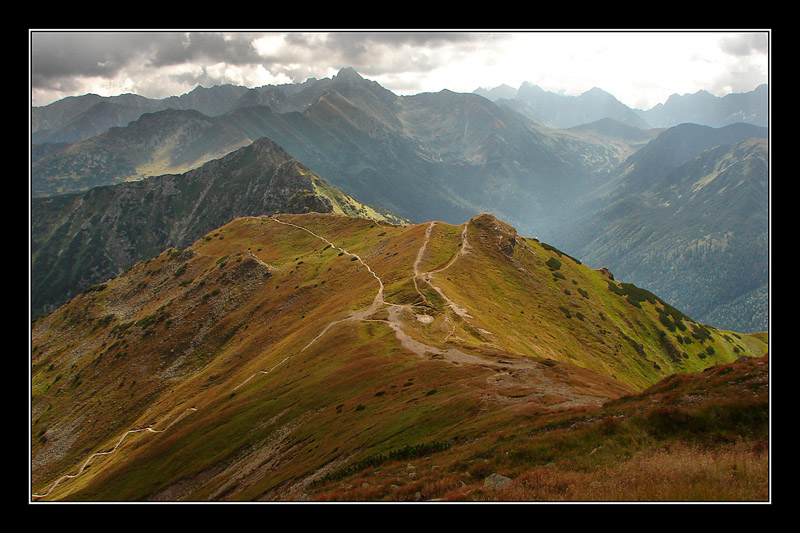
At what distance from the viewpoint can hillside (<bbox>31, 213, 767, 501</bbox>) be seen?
37.9m

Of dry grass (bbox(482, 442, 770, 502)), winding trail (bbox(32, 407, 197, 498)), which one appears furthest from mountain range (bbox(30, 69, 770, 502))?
winding trail (bbox(32, 407, 197, 498))

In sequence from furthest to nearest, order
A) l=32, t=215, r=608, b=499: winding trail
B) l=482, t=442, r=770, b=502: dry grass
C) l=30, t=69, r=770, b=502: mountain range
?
1. l=32, t=215, r=608, b=499: winding trail
2. l=30, t=69, r=770, b=502: mountain range
3. l=482, t=442, r=770, b=502: dry grass

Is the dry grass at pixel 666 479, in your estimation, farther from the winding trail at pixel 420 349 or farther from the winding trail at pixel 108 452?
the winding trail at pixel 108 452

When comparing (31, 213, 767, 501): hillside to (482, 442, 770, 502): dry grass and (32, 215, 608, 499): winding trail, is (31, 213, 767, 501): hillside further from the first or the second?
(482, 442, 770, 502): dry grass

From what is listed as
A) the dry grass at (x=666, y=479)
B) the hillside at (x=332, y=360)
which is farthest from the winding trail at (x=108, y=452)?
the dry grass at (x=666, y=479)

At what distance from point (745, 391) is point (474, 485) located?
52.2 feet

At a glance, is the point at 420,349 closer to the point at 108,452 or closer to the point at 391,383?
the point at 391,383

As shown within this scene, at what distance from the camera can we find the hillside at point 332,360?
3794 cm

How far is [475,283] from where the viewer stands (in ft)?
344

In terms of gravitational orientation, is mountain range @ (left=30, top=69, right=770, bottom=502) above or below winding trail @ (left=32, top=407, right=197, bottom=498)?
above

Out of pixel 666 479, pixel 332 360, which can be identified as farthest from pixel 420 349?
pixel 666 479

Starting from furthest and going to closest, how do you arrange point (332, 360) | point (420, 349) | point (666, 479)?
1. point (332, 360)
2. point (420, 349)
3. point (666, 479)

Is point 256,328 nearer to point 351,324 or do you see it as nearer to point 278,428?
point 351,324

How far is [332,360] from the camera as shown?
6744cm
